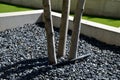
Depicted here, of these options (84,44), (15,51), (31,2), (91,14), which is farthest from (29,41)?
(31,2)

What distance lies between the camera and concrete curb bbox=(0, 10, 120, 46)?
5824 millimetres

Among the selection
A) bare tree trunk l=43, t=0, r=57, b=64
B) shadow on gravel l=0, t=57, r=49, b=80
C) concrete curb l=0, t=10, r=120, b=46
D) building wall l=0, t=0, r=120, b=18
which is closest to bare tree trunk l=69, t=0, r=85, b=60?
bare tree trunk l=43, t=0, r=57, b=64

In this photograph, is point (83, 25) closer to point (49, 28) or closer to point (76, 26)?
point (76, 26)

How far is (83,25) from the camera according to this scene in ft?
21.0

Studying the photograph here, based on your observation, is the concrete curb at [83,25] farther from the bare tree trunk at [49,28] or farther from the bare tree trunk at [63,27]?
the bare tree trunk at [49,28]

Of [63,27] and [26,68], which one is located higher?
[63,27]

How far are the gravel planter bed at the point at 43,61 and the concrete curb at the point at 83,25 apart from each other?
0.16m

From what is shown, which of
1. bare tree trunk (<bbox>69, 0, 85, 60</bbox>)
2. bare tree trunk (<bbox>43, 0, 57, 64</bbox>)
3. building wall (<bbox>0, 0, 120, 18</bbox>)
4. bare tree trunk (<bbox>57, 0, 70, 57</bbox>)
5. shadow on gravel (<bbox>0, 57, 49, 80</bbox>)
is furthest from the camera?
building wall (<bbox>0, 0, 120, 18</bbox>)

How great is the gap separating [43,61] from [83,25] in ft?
6.68

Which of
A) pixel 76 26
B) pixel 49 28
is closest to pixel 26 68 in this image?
pixel 49 28

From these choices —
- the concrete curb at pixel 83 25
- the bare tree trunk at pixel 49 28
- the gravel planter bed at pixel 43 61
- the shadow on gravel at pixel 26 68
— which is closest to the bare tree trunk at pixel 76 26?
the gravel planter bed at pixel 43 61

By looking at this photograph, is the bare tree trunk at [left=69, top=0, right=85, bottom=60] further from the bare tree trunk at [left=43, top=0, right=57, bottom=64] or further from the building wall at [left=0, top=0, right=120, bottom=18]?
the building wall at [left=0, top=0, right=120, bottom=18]

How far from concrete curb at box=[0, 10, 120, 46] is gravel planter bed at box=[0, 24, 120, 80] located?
0.52 feet

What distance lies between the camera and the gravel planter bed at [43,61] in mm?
4297
